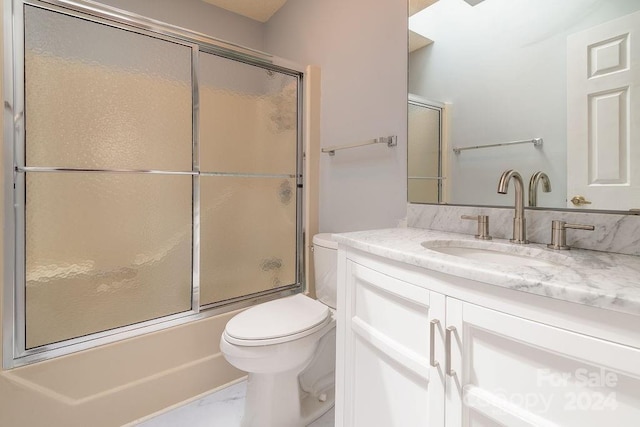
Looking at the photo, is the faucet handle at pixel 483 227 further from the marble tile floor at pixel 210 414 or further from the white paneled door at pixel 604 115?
the marble tile floor at pixel 210 414

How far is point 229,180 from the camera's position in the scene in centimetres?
185

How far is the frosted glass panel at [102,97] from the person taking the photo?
1.29 m

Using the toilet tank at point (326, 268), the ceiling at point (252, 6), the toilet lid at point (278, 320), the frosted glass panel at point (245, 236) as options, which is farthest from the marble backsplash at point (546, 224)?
the ceiling at point (252, 6)

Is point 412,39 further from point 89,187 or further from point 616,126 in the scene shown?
point 89,187

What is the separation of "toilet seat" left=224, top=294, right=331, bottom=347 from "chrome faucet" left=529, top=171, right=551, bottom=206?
3.14ft

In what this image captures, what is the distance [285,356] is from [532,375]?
91cm

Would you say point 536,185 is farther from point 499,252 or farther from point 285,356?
point 285,356

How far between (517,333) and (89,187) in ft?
5.87

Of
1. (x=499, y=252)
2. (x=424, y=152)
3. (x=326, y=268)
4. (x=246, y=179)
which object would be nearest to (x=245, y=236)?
(x=246, y=179)

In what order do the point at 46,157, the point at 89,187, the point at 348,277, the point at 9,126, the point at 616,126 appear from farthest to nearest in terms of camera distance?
the point at 89,187, the point at 46,157, the point at 9,126, the point at 348,277, the point at 616,126

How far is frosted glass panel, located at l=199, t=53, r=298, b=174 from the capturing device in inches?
69.5

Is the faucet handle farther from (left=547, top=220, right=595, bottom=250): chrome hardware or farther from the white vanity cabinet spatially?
the white vanity cabinet

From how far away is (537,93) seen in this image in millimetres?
980

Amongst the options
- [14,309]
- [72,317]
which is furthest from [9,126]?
[72,317]
